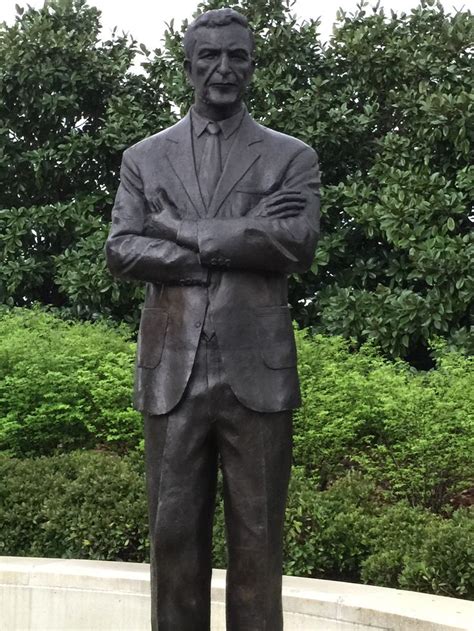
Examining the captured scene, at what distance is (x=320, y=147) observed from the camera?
42.7 ft

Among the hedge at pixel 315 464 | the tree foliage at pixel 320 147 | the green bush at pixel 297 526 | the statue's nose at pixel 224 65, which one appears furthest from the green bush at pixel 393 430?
the statue's nose at pixel 224 65

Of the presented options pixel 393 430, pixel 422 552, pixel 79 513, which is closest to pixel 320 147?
pixel 393 430

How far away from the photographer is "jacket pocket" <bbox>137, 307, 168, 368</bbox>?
4.11m

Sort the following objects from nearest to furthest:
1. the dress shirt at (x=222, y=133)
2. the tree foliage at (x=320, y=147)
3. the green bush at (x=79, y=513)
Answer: the dress shirt at (x=222, y=133) < the green bush at (x=79, y=513) < the tree foliage at (x=320, y=147)

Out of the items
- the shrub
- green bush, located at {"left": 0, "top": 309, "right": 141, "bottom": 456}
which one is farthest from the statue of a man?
green bush, located at {"left": 0, "top": 309, "right": 141, "bottom": 456}

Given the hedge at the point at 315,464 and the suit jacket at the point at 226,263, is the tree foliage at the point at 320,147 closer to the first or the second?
the hedge at the point at 315,464

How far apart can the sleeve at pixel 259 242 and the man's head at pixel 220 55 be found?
0.45 metres

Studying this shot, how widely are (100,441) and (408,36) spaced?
651 cm

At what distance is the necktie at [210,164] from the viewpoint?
413cm

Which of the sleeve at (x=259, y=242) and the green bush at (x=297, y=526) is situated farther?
the green bush at (x=297, y=526)

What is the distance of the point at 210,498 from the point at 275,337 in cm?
69

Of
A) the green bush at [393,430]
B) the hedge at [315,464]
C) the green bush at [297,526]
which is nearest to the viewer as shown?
the green bush at [297,526]

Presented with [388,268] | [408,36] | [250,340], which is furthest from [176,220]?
[408,36]

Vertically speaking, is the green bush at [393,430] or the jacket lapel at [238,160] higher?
the jacket lapel at [238,160]
